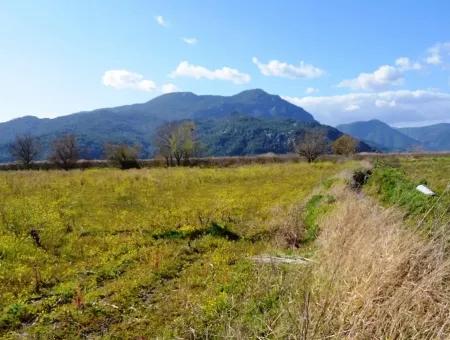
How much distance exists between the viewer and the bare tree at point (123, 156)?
77.1 meters

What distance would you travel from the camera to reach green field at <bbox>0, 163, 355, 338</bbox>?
8.87m

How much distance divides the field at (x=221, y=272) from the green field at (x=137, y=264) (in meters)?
0.05

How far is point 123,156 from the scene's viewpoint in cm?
7756

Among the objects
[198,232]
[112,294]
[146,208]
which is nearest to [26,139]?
[146,208]

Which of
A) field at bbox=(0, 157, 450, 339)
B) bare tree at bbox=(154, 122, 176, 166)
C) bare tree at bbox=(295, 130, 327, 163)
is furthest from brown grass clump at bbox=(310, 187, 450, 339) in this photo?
bare tree at bbox=(154, 122, 176, 166)

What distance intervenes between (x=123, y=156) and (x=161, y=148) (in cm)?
1764

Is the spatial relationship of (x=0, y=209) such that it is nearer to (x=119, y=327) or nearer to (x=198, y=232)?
(x=198, y=232)

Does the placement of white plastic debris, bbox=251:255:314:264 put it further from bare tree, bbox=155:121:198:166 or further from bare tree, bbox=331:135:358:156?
bare tree, bbox=331:135:358:156

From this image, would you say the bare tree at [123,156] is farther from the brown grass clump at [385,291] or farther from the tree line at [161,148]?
the brown grass clump at [385,291]

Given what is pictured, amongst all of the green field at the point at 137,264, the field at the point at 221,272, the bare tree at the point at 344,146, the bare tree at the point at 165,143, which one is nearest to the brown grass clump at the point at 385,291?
the field at the point at 221,272

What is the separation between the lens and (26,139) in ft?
307

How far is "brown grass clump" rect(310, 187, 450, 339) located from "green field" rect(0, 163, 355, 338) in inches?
50.4

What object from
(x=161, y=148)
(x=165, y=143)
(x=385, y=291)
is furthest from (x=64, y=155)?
(x=385, y=291)

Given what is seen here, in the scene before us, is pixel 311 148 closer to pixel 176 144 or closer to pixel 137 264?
pixel 176 144
